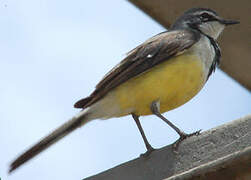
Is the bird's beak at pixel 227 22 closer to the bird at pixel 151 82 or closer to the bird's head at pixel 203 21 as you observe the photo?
the bird's head at pixel 203 21

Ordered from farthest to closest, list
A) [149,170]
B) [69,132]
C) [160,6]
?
[160,6], [69,132], [149,170]

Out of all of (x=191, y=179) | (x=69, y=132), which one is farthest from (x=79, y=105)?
(x=191, y=179)

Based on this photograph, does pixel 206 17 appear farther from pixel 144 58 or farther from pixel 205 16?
pixel 144 58

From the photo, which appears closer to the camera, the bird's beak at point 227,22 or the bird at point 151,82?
the bird at point 151,82

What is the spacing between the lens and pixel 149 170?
200 inches

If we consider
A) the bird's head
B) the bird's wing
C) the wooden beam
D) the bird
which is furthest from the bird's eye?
the wooden beam

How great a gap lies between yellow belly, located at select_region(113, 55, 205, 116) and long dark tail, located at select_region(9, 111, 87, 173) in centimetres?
41

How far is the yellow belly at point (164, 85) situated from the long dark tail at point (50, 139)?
16.3 inches

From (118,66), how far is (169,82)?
1.42 feet

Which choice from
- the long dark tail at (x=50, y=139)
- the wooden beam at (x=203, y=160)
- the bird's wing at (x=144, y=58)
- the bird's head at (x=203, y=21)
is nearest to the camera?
the wooden beam at (x=203, y=160)

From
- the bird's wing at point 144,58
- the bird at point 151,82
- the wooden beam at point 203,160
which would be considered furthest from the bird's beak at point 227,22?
the wooden beam at point 203,160

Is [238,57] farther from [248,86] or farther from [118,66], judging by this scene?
[118,66]

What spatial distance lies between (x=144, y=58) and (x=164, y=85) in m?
0.29

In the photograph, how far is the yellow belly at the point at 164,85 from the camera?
644cm
